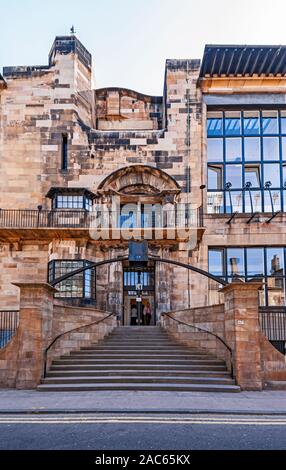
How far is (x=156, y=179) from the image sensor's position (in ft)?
73.3

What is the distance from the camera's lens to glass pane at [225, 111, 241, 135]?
23.6 meters

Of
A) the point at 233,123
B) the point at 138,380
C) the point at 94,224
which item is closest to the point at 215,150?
the point at 233,123

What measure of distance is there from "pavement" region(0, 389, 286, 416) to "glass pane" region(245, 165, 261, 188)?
14143 millimetres

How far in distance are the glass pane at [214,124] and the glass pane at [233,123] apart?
337 mm

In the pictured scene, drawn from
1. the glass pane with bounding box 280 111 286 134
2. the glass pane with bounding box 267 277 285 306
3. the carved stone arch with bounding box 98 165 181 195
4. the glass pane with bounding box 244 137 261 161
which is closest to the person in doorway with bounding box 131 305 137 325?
the carved stone arch with bounding box 98 165 181 195

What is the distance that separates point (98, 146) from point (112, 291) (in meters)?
7.73

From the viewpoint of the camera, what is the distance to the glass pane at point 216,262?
21734 mm

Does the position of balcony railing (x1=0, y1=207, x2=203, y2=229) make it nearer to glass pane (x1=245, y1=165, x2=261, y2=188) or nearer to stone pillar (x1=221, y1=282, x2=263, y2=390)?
glass pane (x1=245, y1=165, x2=261, y2=188)

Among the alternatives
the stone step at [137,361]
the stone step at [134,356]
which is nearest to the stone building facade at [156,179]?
the stone step at [134,356]

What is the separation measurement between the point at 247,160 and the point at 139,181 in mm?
6040

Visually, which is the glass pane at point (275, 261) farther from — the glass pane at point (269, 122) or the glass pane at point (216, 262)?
the glass pane at point (269, 122)

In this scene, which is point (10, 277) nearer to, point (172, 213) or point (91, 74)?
point (172, 213)

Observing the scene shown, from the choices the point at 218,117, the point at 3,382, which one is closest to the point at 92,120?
the point at 218,117

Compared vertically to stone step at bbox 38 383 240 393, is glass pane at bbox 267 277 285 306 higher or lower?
higher
